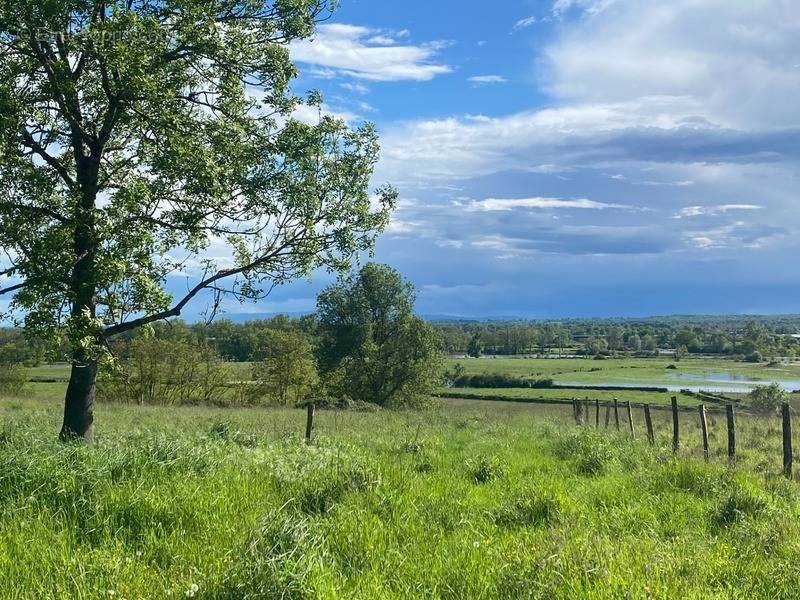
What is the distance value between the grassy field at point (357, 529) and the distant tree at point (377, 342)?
5037cm

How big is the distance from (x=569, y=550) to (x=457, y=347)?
7299 inches

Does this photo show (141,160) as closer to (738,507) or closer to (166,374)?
(738,507)

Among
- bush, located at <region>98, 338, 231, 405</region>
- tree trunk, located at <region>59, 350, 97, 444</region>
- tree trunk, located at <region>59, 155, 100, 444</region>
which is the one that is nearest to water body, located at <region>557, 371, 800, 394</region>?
bush, located at <region>98, 338, 231, 405</region>

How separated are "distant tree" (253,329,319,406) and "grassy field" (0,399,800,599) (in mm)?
→ 51578

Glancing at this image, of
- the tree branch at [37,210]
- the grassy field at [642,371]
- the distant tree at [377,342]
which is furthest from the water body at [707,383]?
the tree branch at [37,210]

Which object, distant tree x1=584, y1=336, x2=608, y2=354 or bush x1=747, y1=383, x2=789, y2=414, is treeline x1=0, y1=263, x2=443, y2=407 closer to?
bush x1=747, y1=383, x2=789, y2=414

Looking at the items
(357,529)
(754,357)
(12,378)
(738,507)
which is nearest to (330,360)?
(12,378)

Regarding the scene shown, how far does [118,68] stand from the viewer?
1081 centimetres

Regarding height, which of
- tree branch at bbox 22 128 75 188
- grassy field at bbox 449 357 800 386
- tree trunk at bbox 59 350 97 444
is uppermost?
tree branch at bbox 22 128 75 188

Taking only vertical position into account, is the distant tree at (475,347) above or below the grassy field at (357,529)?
below

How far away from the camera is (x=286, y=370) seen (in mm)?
61750

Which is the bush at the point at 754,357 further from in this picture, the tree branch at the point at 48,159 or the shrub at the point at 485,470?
the tree branch at the point at 48,159

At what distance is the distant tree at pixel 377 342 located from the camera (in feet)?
199

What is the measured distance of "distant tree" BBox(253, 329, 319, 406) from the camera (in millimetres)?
61688
